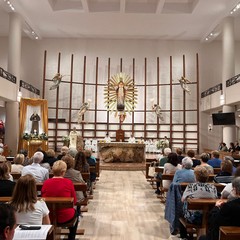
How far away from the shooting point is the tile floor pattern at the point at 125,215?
4.25m

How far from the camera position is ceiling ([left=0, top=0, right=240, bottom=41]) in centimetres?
1371

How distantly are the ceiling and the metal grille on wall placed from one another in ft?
4.86

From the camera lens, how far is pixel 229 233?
208 cm

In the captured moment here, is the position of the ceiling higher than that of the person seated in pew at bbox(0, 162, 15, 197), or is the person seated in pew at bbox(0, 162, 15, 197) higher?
the ceiling

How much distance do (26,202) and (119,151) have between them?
33.3 feet

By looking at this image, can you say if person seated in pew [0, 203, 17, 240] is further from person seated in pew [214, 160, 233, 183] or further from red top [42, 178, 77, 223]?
person seated in pew [214, 160, 233, 183]

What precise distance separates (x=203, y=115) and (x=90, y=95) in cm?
650

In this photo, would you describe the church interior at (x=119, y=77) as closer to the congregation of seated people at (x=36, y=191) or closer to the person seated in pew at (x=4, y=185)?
the congregation of seated people at (x=36, y=191)

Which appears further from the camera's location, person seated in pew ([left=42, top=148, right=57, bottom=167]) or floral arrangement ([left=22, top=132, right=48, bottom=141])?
floral arrangement ([left=22, top=132, right=48, bottom=141])

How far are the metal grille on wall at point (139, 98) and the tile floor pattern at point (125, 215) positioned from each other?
29.3ft

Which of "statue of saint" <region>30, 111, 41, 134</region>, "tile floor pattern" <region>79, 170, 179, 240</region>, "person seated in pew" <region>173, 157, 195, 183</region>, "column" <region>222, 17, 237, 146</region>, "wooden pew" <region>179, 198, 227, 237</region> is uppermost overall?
"column" <region>222, 17, 237, 146</region>

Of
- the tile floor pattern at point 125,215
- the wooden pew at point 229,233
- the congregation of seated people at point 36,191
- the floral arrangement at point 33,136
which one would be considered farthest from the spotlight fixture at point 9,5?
the wooden pew at point 229,233

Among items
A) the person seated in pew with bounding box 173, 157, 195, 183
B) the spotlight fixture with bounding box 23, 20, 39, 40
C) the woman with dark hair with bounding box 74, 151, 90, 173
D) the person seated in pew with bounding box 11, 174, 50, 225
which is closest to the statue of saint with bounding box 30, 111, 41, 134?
the spotlight fixture with bounding box 23, 20, 39, 40

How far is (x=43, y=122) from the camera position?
1426cm
